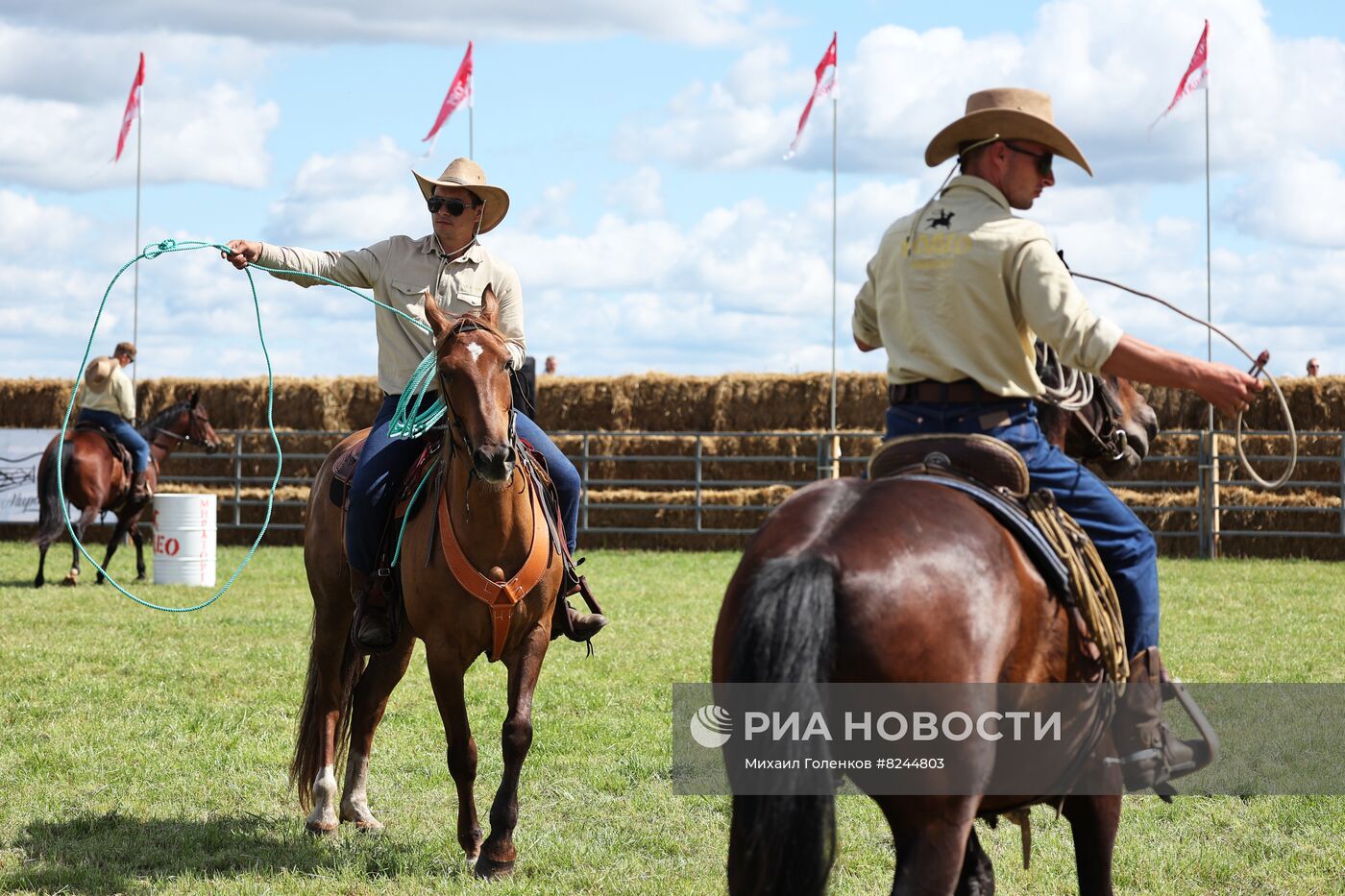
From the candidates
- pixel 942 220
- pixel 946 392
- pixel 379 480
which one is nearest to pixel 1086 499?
pixel 946 392

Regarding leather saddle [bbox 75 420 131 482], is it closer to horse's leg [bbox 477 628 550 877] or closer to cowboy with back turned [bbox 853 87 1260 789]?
horse's leg [bbox 477 628 550 877]

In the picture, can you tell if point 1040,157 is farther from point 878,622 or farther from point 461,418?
point 461,418

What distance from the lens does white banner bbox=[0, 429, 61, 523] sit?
2084 cm

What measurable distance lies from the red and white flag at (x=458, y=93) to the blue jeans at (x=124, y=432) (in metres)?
8.54

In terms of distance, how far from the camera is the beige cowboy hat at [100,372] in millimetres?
15117

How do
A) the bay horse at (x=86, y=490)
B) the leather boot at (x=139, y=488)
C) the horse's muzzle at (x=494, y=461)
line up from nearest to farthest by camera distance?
1. the horse's muzzle at (x=494, y=461)
2. the bay horse at (x=86, y=490)
3. the leather boot at (x=139, y=488)

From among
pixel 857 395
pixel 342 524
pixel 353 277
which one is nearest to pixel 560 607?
pixel 342 524

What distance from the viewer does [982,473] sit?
3.65m

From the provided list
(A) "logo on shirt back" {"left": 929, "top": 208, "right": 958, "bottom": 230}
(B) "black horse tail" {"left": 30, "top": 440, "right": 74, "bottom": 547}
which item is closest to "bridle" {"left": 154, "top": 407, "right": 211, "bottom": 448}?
(B) "black horse tail" {"left": 30, "top": 440, "right": 74, "bottom": 547}

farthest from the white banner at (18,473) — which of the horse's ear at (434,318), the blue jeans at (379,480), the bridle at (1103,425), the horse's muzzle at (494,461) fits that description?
the bridle at (1103,425)

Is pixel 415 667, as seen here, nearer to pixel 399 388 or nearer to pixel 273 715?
pixel 273 715

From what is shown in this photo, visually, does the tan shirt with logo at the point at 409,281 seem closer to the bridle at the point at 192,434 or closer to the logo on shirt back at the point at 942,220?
the logo on shirt back at the point at 942,220

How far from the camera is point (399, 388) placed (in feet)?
20.0

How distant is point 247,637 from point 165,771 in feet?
14.6
